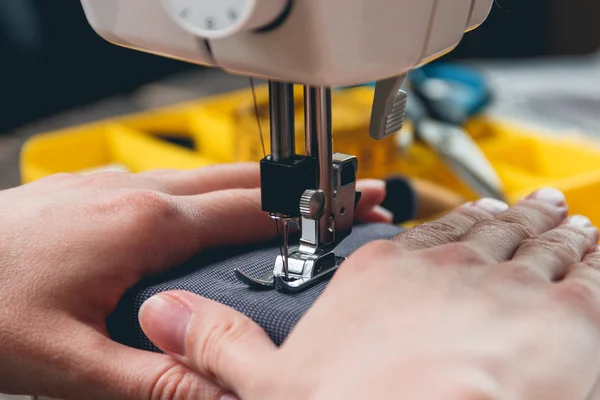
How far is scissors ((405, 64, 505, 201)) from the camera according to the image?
1.22m

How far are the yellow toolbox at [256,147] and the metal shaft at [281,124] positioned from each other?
0.58 m

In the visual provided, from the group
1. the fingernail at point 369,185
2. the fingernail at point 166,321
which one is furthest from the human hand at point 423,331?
the fingernail at point 369,185

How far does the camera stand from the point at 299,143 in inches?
45.4

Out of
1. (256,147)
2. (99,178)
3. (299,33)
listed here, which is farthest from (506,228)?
(256,147)

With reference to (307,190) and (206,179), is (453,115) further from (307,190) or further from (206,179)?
(307,190)

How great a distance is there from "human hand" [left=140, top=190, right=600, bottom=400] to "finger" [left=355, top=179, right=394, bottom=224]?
0.22 m

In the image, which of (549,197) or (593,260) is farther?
(549,197)

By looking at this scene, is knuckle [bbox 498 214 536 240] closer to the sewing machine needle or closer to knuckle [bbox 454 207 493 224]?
knuckle [bbox 454 207 493 224]

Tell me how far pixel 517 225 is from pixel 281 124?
0.20 meters

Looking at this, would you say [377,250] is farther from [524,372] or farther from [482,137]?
[482,137]

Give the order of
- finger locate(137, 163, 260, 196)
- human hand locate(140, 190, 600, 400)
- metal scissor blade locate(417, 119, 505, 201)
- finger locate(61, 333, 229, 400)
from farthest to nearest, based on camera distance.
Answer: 1. metal scissor blade locate(417, 119, 505, 201)
2. finger locate(137, 163, 260, 196)
3. finger locate(61, 333, 229, 400)
4. human hand locate(140, 190, 600, 400)

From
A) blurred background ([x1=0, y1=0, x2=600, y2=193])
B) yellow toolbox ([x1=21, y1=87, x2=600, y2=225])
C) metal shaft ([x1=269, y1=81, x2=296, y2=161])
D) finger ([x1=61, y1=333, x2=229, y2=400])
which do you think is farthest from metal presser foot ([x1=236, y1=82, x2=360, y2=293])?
blurred background ([x1=0, y1=0, x2=600, y2=193])

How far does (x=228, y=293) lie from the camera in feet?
1.82

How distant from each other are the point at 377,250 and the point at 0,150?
6.89 ft
